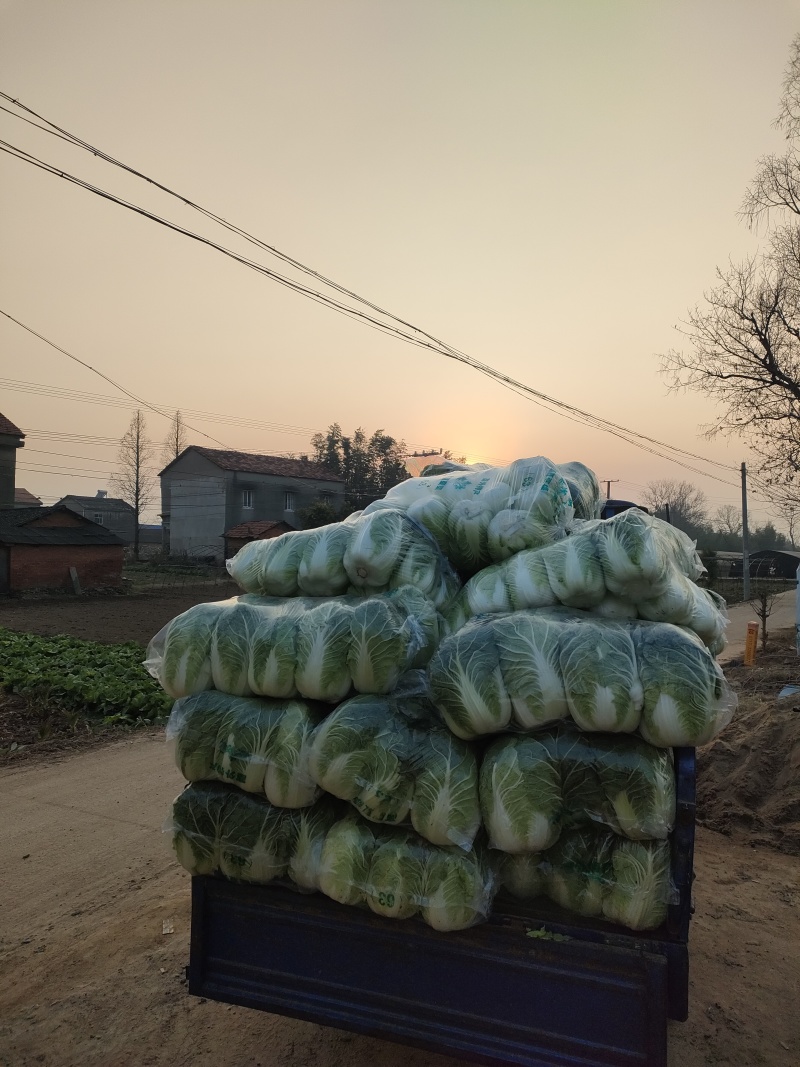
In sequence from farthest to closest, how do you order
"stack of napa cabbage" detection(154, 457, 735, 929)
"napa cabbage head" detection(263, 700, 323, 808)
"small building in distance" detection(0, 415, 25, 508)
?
"small building in distance" detection(0, 415, 25, 508) < "napa cabbage head" detection(263, 700, 323, 808) < "stack of napa cabbage" detection(154, 457, 735, 929)

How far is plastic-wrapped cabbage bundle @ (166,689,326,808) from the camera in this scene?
7.54 ft

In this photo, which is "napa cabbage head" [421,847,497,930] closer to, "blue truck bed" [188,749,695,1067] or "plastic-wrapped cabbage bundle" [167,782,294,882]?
"blue truck bed" [188,749,695,1067]

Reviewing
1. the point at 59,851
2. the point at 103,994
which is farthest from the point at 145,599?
the point at 103,994

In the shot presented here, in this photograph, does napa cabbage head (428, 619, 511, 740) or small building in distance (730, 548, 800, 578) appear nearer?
napa cabbage head (428, 619, 511, 740)

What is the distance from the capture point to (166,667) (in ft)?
8.36

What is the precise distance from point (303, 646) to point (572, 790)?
3.32 ft

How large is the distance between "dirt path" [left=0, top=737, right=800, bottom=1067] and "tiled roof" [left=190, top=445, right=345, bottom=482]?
43.0 m

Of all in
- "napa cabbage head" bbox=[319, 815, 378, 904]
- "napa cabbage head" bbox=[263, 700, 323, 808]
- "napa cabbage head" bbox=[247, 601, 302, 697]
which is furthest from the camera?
"napa cabbage head" bbox=[247, 601, 302, 697]

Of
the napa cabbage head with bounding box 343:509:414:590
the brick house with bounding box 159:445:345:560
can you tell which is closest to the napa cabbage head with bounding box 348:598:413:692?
the napa cabbage head with bounding box 343:509:414:590

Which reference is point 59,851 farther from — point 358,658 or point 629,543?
point 629,543

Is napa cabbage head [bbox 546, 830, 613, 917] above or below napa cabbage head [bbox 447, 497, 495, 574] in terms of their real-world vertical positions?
below

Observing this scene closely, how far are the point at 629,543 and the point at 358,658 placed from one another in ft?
3.40

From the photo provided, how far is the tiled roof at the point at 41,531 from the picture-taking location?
2677cm

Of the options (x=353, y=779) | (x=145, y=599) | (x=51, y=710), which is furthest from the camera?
(x=145, y=599)
